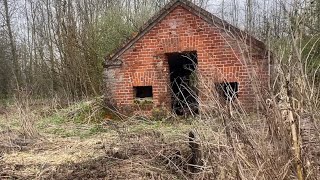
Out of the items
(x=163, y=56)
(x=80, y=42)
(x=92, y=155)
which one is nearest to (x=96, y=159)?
(x=92, y=155)

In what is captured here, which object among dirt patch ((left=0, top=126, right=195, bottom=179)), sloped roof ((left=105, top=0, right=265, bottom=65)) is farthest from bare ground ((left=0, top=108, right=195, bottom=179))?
sloped roof ((left=105, top=0, right=265, bottom=65))

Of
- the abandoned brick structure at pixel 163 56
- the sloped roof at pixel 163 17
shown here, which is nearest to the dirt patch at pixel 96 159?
the abandoned brick structure at pixel 163 56

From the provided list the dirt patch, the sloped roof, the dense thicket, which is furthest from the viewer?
the dense thicket

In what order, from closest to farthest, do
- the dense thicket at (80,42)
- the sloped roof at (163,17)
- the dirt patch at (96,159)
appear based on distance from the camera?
the dirt patch at (96,159) < the sloped roof at (163,17) < the dense thicket at (80,42)

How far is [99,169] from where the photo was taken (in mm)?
7047

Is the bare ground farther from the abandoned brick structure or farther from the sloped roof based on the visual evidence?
the sloped roof

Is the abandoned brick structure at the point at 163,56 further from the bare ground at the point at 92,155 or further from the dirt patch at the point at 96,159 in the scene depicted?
the dirt patch at the point at 96,159

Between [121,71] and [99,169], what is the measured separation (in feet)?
21.3

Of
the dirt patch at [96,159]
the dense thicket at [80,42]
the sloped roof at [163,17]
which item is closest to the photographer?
the dirt patch at [96,159]

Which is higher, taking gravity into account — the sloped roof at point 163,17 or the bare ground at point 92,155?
the sloped roof at point 163,17

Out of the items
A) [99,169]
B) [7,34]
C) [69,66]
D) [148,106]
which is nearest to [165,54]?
[148,106]

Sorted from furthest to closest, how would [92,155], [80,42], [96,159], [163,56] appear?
[80,42]
[163,56]
[92,155]
[96,159]

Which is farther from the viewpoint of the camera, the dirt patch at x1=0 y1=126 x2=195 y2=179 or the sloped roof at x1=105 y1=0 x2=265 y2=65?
the sloped roof at x1=105 y1=0 x2=265 y2=65

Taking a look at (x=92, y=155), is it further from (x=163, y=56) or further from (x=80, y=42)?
(x=80, y=42)
